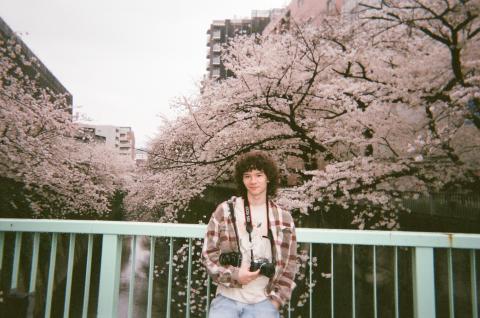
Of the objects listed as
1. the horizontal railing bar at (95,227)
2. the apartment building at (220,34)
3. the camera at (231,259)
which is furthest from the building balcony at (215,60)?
the camera at (231,259)

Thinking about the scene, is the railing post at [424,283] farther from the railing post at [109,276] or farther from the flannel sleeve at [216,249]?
the railing post at [109,276]

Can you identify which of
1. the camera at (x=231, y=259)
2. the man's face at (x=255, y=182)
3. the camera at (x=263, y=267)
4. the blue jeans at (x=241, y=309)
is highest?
the man's face at (x=255, y=182)

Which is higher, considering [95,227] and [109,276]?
[95,227]

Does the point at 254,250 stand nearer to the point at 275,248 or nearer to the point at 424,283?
the point at 275,248

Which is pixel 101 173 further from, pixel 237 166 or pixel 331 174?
pixel 237 166

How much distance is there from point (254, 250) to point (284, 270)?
22cm

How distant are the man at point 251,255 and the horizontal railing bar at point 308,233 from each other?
1.13ft

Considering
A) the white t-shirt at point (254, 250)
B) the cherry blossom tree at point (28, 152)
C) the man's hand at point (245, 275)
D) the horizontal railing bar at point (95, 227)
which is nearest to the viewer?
the man's hand at point (245, 275)

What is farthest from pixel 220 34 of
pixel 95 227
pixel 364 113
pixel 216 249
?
pixel 216 249

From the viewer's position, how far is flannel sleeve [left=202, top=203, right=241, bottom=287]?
85.3 inches

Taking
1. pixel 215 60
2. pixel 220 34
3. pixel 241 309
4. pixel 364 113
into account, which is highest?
pixel 220 34

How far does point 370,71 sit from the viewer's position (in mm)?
10984

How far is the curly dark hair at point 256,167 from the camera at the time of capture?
2.42m

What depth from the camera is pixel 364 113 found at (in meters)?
9.11
